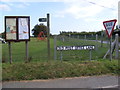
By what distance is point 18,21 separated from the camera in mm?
10625

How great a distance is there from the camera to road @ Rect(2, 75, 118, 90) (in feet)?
25.2

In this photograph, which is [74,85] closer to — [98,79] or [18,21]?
[98,79]

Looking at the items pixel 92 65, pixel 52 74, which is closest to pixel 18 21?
pixel 52 74

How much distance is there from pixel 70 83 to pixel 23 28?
393cm

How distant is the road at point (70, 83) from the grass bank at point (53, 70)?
0.46 meters

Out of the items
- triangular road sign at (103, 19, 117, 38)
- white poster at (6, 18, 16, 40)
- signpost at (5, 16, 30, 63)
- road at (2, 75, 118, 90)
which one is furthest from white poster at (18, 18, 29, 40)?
triangular road sign at (103, 19, 117, 38)

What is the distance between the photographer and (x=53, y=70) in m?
9.56

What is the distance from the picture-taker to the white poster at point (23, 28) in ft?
35.2

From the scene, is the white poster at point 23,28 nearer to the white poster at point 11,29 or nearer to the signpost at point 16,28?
the signpost at point 16,28

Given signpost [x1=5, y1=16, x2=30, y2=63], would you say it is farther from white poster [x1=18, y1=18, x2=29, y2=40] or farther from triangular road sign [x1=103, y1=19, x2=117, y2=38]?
triangular road sign [x1=103, y1=19, x2=117, y2=38]

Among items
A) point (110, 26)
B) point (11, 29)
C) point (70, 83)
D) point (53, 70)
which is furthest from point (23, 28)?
point (110, 26)

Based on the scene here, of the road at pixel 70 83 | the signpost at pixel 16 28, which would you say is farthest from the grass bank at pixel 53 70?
the signpost at pixel 16 28

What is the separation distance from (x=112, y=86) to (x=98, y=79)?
109 centimetres

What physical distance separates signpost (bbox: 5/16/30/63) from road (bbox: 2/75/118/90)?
278cm
